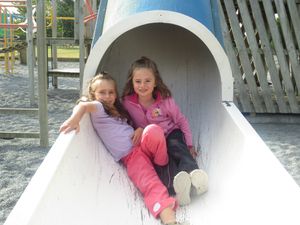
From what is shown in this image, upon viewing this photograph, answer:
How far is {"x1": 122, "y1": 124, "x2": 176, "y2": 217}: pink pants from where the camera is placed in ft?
7.53

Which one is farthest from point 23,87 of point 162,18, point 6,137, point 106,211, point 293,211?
point 293,211

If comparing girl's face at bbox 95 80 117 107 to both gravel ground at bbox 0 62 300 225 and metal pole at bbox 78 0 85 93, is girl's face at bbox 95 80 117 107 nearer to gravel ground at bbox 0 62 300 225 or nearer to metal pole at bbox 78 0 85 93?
gravel ground at bbox 0 62 300 225

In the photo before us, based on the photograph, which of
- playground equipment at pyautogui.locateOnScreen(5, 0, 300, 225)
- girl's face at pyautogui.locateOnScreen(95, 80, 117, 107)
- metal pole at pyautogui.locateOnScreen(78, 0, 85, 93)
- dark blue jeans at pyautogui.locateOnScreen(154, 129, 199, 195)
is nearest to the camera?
playground equipment at pyautogui.locateOnScreen(5, 0, 300, 225)

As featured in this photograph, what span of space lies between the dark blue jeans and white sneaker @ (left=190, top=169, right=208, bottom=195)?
0.39 ft

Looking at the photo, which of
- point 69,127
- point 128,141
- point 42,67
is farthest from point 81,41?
point 69,127

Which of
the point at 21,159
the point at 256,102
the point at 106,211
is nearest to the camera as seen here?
the point at 106,211

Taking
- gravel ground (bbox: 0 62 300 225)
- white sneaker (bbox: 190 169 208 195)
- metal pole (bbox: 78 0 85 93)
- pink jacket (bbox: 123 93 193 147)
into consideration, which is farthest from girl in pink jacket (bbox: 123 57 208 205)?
metal pole (bbox: 78 0 85 93)

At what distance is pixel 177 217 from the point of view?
7.08 ft

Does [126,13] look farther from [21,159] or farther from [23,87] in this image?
[23,87]

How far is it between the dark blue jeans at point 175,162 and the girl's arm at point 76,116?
0.51 metres

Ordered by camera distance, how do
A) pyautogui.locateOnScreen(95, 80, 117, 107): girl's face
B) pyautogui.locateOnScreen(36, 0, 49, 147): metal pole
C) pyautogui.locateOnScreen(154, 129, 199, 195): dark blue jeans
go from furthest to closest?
pyautogui.locateOnScreen(36, 0, 49, 147): metal pole
pyautogui.locateOnScreen(95, 80, 117, 107): girl's face
pyautogui.locateOnScreen(154, 129, 199, 195): dark blue jeans

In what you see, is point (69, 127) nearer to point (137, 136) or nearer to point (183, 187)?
point (137, 136)

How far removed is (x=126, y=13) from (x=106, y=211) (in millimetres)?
1698

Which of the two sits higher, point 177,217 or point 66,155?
point 66,155
